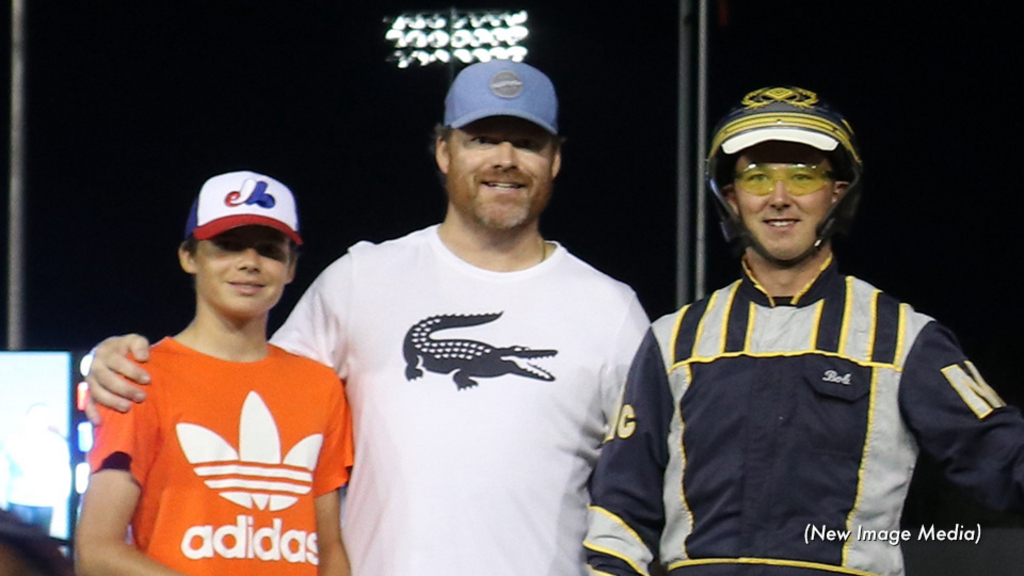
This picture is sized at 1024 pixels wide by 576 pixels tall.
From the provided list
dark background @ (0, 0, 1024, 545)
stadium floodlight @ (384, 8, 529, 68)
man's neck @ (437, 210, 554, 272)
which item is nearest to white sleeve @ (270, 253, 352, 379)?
man's neck @ (437, 210, 554, 272)

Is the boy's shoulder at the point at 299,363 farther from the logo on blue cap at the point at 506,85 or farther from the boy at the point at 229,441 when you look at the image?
Answer: the logo on blue cap at the point at 506,85

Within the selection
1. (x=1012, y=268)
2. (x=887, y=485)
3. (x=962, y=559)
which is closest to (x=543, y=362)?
(x=887, y=485)

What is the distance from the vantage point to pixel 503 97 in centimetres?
329

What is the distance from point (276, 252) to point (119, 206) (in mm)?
11927

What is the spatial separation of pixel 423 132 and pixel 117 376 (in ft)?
44.1

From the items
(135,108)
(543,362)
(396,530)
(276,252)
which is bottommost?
(396,530)

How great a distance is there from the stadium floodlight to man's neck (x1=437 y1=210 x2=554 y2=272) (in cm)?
631

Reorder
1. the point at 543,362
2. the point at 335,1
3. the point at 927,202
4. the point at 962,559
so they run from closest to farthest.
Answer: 1. the point at 543,362
2. the point at 962,559
3. the point at 927,202
4. the point at 335,1

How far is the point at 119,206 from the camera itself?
48.1 ft

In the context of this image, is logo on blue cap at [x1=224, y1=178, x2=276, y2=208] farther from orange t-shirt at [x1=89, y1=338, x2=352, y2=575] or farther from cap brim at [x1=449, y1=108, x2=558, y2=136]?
cap brim at [x1=449, y1=108, x2=558, y2=136]

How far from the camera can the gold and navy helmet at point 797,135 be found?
9.30 ft

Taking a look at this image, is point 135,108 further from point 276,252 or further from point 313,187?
point 276,252

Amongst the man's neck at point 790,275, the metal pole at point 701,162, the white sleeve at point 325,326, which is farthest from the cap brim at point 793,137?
the metal pole at point 701,162

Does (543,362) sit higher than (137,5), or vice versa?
(137,5)
